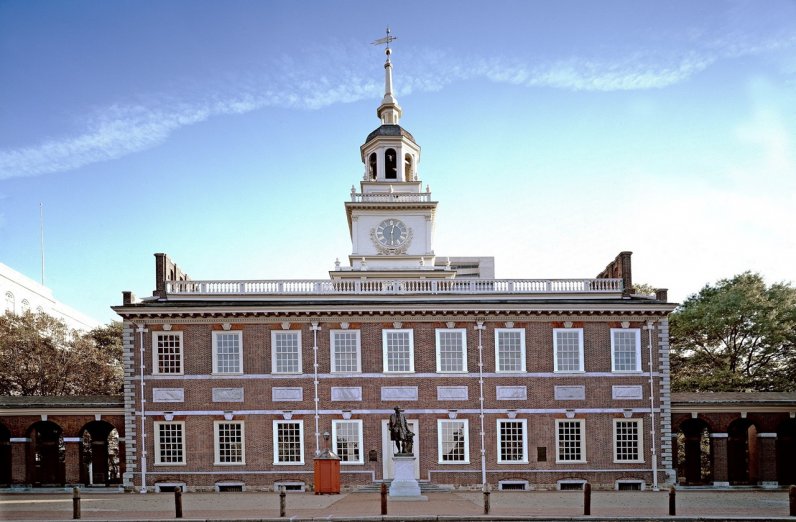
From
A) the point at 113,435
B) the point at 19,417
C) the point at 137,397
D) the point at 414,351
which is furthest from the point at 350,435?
the point at 113,435

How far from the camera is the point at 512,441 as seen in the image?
3509 centimetres

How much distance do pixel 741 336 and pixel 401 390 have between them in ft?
76.5

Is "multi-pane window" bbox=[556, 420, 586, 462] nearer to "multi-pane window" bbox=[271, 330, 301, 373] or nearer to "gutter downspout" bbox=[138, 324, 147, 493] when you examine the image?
"multi-pane window" bbox=[271, 330, 301, 373]

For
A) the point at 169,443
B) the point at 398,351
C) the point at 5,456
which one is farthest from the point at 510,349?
the point at 5,456

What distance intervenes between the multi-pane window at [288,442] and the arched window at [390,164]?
20.4 metres

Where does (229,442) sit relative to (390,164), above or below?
below

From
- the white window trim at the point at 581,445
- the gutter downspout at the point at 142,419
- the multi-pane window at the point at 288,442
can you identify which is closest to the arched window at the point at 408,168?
the multi-pane window at the point at 288,442

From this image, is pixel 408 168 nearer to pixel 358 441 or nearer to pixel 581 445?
pixel 358 441

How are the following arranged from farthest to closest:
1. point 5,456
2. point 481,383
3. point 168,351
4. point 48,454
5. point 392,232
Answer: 1. point 392,232
2. point 48,454
3. point 5,456
4. point 168,351
5. point 481,383

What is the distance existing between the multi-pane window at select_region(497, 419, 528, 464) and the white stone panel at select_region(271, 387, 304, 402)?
903cm

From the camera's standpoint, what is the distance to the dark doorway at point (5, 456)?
118ft

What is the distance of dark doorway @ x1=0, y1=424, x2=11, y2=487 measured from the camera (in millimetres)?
36031

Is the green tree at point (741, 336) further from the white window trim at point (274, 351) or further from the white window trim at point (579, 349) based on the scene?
the white window trim at point (274, 351)

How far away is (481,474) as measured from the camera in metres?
34.8
